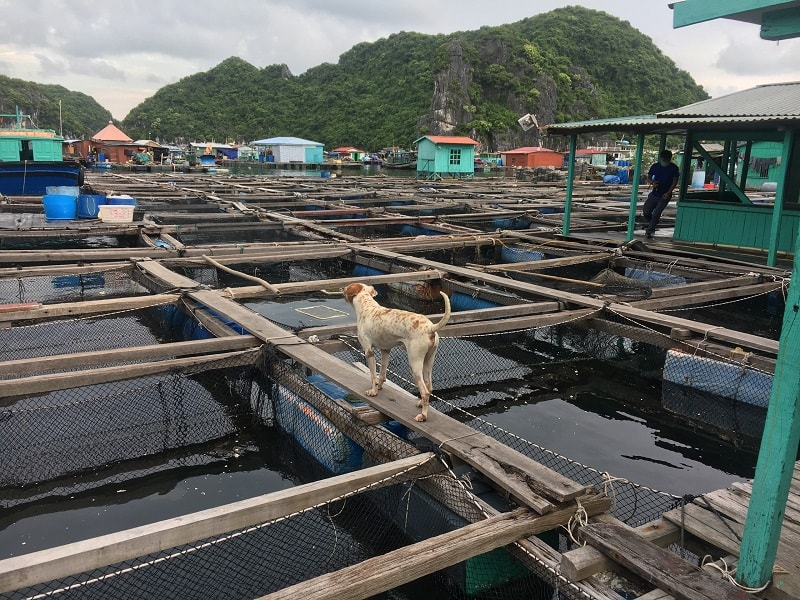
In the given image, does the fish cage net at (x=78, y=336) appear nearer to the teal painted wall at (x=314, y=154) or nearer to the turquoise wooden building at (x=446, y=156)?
the turquoise wooden building at (x=446, y=156)

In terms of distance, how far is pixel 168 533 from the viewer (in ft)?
10.4

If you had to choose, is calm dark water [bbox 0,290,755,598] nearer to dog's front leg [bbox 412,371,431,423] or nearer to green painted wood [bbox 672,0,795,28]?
dog's front leg [bbox 412,371,431,423]

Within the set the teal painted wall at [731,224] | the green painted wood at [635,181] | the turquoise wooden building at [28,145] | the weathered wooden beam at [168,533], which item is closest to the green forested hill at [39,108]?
the turquoise wooden building at [28,145]

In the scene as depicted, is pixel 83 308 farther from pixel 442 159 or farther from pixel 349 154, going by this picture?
pixel 349 154

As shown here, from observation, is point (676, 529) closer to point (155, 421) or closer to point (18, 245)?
point (155, 421)

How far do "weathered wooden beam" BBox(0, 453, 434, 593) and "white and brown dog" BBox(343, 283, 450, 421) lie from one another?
67cm

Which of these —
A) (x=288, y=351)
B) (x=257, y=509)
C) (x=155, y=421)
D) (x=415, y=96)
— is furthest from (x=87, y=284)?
(x=415, y=96)

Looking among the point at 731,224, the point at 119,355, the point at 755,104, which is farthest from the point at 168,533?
the point at 755,104

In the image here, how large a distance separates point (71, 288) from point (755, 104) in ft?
44.8

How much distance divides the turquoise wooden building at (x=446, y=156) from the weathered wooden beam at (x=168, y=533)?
43.5 m

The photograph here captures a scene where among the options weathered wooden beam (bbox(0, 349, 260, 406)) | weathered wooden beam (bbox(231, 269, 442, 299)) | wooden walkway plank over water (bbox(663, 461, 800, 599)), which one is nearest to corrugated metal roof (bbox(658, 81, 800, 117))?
weathered wooden beam (bbox(231, 269, 442, 299))

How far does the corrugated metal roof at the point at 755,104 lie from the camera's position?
34.2 feet

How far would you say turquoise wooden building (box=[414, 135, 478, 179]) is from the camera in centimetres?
4699

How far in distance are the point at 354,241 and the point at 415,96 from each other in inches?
3436
